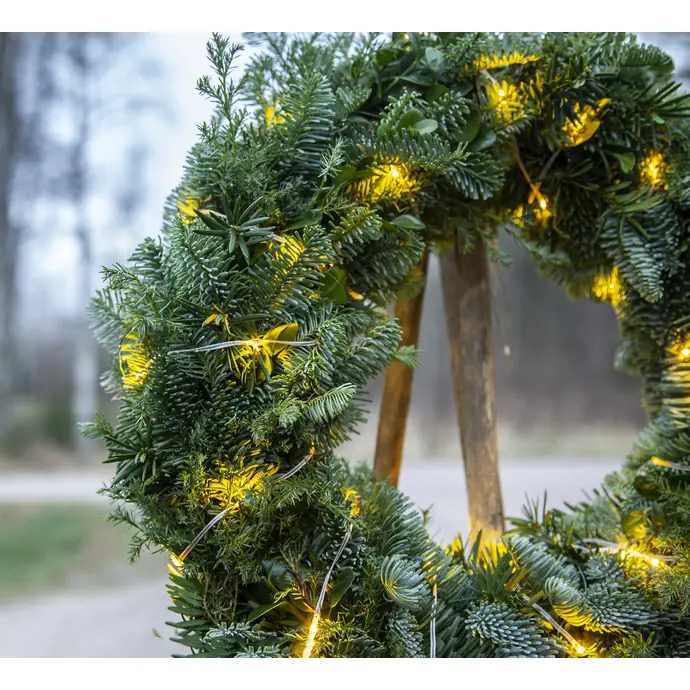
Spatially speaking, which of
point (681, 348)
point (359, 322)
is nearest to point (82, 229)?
point (359, 322)

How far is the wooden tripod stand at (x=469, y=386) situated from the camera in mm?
809

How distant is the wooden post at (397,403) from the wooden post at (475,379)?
0.17 feet

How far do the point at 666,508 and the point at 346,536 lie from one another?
35 centimetres

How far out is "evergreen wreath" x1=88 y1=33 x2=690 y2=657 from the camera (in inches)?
20.2

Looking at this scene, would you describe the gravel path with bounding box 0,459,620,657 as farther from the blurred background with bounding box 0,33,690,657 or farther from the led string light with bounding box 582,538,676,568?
the led string light with bounding box 582,538,676,568

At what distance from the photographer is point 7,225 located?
3.59 ft

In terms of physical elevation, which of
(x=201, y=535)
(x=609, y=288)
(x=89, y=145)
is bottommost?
(x=201, y=535)

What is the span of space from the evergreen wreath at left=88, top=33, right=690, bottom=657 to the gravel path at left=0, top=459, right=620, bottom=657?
0.40 m

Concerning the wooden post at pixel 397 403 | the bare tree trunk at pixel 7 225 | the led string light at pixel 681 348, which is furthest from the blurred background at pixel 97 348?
the led string light at pixel 681 348

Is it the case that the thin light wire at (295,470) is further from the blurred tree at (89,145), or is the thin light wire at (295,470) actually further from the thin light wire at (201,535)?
the blurred tree at (89,145)

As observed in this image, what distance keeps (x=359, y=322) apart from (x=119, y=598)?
0.73 metres

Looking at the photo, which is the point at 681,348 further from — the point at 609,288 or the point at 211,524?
the point at 211,524
